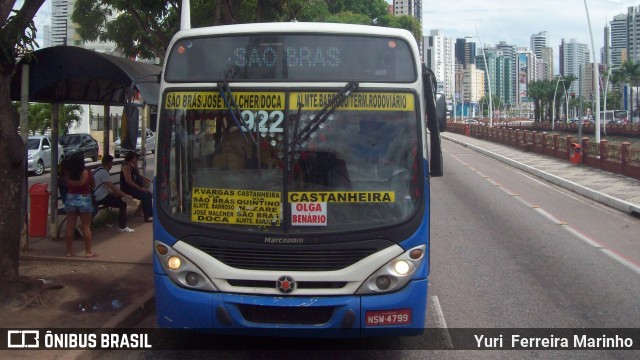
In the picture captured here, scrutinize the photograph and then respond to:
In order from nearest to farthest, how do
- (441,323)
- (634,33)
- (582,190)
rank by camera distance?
(441,323), (582,190), (634,33)

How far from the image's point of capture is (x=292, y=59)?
5445 mm

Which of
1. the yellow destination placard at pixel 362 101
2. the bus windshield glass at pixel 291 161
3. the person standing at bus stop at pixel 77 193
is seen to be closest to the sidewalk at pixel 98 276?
the person standing at bus stop at pixel 77 193

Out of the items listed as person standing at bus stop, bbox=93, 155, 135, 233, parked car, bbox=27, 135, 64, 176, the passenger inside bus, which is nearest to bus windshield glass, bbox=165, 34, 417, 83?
the passenger inside bus

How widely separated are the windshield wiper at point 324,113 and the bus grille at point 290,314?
1276 mm

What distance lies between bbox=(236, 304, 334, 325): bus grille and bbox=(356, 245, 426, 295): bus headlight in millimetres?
319

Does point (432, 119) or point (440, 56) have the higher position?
point (440, 56)

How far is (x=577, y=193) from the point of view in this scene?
19734 mm

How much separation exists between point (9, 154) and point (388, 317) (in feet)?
14.7

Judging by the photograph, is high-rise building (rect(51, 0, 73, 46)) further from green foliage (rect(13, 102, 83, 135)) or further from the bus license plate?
the bus license plate

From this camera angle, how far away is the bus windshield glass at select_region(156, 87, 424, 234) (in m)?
5.18

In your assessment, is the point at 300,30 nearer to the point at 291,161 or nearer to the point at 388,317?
the point at 291,161

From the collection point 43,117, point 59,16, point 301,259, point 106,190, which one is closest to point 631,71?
point 59,16

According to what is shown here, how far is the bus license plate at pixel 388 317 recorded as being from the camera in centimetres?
505

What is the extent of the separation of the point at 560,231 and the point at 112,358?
30.7ft
